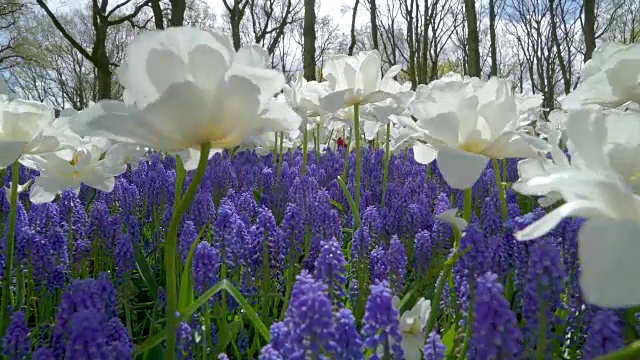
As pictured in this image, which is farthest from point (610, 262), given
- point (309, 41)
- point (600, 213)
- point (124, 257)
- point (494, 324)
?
point (309, 41)

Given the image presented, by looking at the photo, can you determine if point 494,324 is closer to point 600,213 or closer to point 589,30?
point 600,213

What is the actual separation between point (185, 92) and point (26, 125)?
0.78 meters

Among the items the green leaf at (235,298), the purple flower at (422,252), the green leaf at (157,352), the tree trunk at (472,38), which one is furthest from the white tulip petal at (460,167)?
the tree trunk at (472,38)

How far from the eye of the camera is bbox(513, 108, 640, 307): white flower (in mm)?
588

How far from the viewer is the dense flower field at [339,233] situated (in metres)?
0.72

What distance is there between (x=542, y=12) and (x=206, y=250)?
30004 mm

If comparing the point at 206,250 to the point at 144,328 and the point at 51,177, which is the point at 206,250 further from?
the point at 144,328

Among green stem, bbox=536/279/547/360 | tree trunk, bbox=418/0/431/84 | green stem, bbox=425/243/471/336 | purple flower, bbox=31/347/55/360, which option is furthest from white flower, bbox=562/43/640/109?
tree trunk, bbox=418/0/431/84

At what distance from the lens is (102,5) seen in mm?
17531

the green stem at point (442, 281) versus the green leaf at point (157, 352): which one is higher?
the green stem at point (442, 281)

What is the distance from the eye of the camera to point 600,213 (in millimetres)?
630

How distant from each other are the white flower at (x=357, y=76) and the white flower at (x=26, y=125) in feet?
3.36

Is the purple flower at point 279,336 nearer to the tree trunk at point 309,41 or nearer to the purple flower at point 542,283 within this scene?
the purple flower at point 542,283

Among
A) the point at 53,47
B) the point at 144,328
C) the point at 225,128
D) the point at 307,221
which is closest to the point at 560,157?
the point at 225,128
